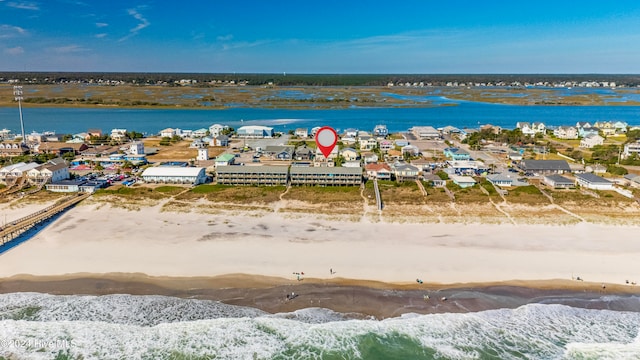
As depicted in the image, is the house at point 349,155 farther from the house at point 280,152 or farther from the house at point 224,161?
the house at point 224,161

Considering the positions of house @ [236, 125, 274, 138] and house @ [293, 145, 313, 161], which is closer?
house @ [293, 145, 313, 161]

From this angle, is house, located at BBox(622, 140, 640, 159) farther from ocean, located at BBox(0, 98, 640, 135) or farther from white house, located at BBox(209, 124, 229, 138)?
white house, located at BBox(209, 124, 229, 138)

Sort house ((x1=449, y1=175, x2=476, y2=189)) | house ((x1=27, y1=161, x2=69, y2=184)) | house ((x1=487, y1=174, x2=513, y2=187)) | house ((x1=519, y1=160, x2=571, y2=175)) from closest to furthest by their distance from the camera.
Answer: house ((x1=449, y1=175, x2=476, y2=189)) → house ((x1=487, y1=174, x2=513, y2=187)) → house ((x1=27, y1=161, x2=69, y2=184)) → house ((x1=519, y1=160, x2=571, y2=175))

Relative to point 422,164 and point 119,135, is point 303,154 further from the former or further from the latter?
point 119,135

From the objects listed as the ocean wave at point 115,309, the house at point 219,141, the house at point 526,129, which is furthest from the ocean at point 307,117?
the ocean wave at point 115,309

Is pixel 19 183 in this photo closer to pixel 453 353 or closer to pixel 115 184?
pixel 115 184

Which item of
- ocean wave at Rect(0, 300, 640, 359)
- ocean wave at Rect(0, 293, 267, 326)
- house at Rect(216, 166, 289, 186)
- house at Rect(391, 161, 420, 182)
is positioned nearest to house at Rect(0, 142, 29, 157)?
house at Rect(216, 166, 289, 186)

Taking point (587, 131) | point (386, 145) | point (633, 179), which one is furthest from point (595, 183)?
point (587, 131)
